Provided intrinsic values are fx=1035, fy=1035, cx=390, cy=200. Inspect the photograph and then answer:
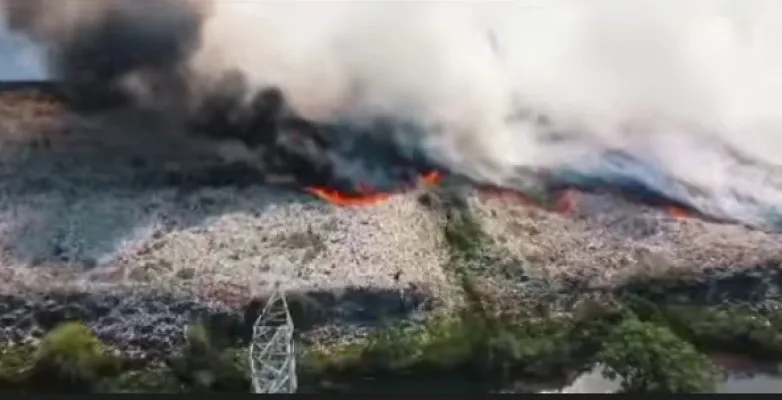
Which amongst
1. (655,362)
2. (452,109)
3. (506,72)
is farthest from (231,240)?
(655,362)

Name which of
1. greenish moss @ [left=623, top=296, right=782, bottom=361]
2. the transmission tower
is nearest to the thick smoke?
greenish moss @ [left=623, top=296, right=782, bottom=361]

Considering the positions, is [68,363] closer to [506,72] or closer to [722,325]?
[506,72]

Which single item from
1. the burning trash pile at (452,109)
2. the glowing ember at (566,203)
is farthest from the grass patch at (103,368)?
the glowing ember at (566,203)

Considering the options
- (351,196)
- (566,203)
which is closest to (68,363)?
(351,196)

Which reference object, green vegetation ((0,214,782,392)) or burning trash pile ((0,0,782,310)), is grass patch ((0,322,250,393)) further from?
burning trash pile ((0,0,782,310))

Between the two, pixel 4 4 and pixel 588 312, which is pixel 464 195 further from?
pixel 4 4

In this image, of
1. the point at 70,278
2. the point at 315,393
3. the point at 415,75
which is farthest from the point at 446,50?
the point at 70,278

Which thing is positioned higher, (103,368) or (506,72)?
(506,72)

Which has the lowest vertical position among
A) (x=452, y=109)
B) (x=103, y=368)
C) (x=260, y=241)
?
(x=103, y=368)
